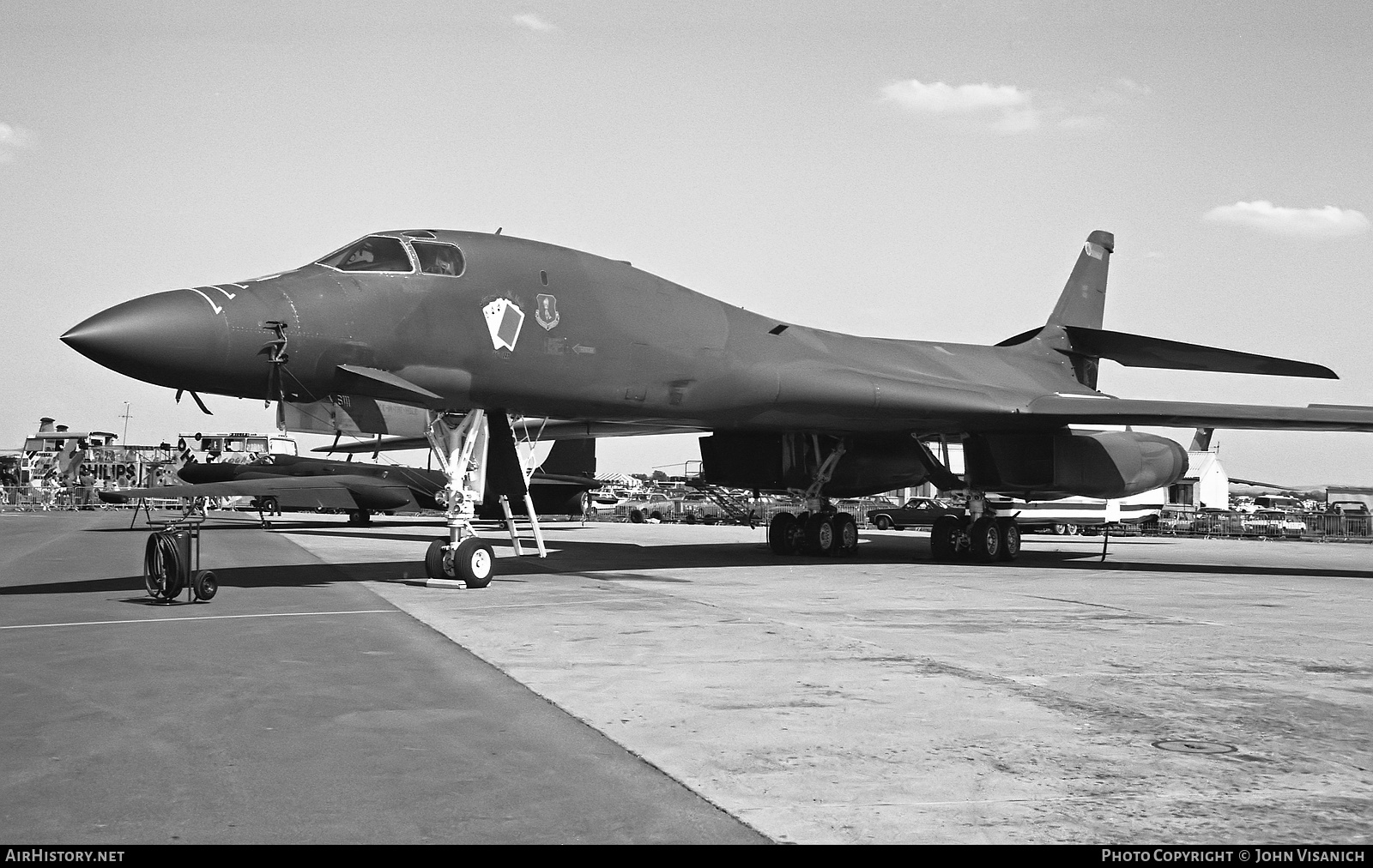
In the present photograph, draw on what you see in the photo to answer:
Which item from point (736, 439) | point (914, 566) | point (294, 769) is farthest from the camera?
point (736, 439)

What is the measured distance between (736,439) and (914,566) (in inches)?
159

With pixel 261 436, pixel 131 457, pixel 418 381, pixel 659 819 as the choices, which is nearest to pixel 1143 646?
pixel 659 819

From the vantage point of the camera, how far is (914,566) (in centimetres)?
1736

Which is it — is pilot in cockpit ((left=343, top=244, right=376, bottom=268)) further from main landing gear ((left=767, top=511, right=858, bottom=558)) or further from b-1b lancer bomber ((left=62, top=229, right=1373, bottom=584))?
main landing gear ((left=767, top=511, right=858, bottom=558))

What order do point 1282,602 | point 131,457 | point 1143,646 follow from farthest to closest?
1. point 131,457
2. point 1282,602
3. point 1143,646

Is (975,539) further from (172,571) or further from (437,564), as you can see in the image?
(172,571)

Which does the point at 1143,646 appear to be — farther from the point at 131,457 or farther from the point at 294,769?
the point at 131,457

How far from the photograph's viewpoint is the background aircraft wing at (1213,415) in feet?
54.2

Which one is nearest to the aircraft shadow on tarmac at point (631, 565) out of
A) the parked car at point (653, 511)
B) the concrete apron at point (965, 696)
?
the concrete apron at point (965, 696)

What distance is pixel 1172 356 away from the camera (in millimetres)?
20516

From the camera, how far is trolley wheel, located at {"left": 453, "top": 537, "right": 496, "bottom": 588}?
12461 millimetres

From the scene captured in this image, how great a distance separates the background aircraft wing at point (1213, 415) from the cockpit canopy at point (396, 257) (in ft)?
30.8

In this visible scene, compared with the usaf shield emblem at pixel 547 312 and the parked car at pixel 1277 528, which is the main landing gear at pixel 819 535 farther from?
the parked car at pixel 1277 528

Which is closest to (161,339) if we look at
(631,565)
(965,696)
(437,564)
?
(437,564)
